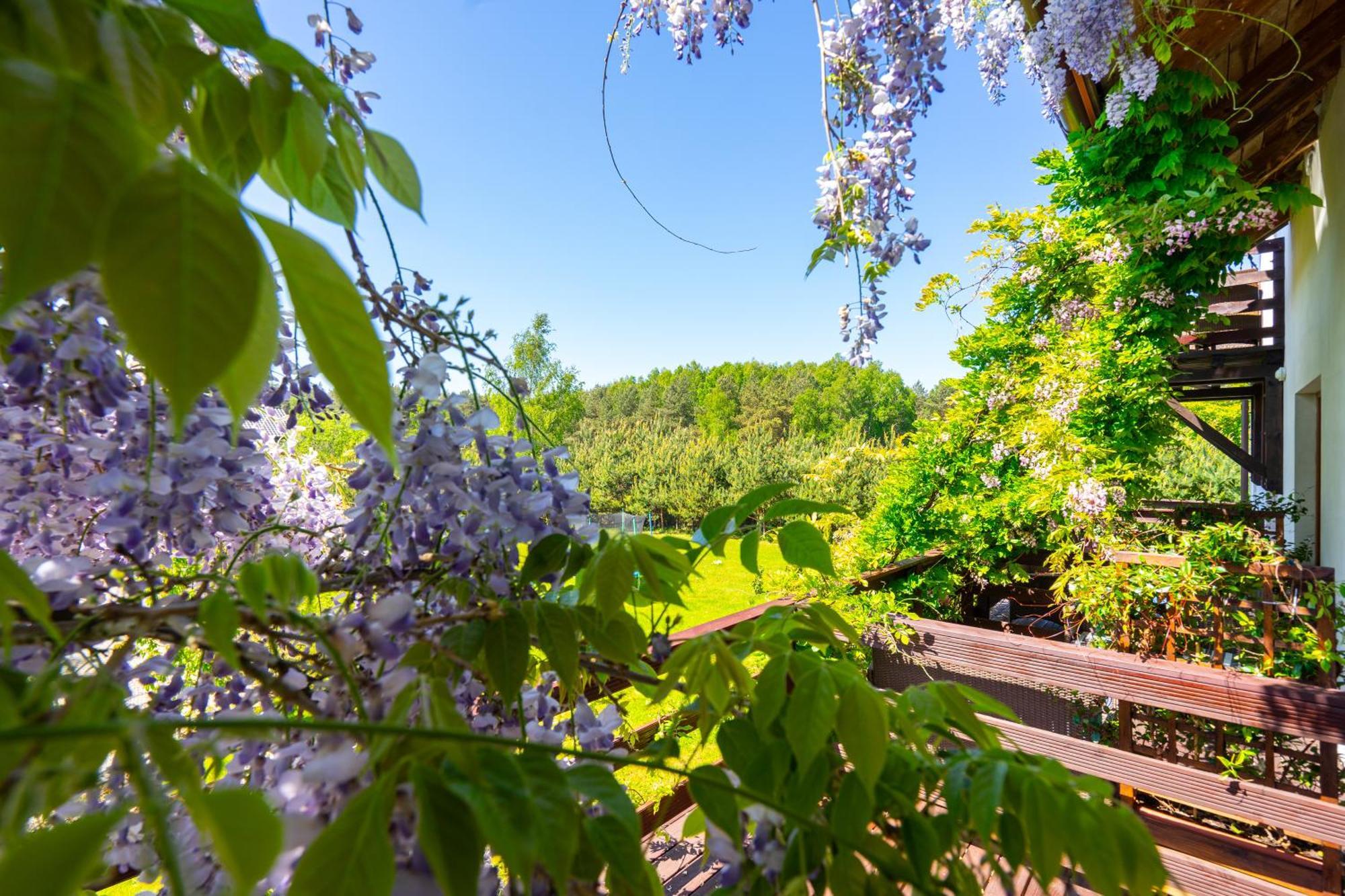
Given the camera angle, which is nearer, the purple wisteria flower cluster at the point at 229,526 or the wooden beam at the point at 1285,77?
the purple wisteria flower cluster at the point at 229,526

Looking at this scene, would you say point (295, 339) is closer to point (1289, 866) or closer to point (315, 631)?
point (315, 631)

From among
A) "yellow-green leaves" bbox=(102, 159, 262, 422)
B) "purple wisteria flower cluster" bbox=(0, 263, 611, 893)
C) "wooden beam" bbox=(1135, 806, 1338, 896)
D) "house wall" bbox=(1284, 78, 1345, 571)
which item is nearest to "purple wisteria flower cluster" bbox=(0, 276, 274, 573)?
"purple wisteria flower cluster" bbox=(0, 263, 611, 893)

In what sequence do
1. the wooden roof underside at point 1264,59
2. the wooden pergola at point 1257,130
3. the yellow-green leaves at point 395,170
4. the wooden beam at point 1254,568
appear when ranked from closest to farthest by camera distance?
1. the yellow-green leaves at point 395,170
2. the wooden beam at point 1254,568
3. the wooden roof underside at point 1264,59
4. the wooden pergola at point 1257,130

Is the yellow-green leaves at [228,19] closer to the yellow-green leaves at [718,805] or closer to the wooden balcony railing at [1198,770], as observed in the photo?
the yellow-green leaves at [718,805]

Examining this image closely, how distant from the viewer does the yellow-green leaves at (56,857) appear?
0.18 meters

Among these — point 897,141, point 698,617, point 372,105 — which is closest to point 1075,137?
point 897,141

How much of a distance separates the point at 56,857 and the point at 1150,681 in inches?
83.3

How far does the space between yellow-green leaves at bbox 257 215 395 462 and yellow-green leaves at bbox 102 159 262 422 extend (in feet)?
0.07

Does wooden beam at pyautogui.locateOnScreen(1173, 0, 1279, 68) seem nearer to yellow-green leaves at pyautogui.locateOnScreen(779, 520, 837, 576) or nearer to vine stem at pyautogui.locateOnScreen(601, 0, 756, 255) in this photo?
vine stem at pyautogui.locateOnScreen(601, 0, 756, 255)

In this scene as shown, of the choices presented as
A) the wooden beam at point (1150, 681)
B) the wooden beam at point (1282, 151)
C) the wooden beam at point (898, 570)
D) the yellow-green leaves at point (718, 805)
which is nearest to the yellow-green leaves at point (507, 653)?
the yellow-green leaves at point (718, 805)

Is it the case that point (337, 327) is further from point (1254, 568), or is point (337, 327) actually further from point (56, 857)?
point (1254, 568)

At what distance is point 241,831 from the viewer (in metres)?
0.19

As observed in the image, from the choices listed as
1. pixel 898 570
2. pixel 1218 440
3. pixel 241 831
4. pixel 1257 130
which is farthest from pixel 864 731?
pixel 1218 440

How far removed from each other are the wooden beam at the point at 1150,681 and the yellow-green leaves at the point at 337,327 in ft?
6.49
